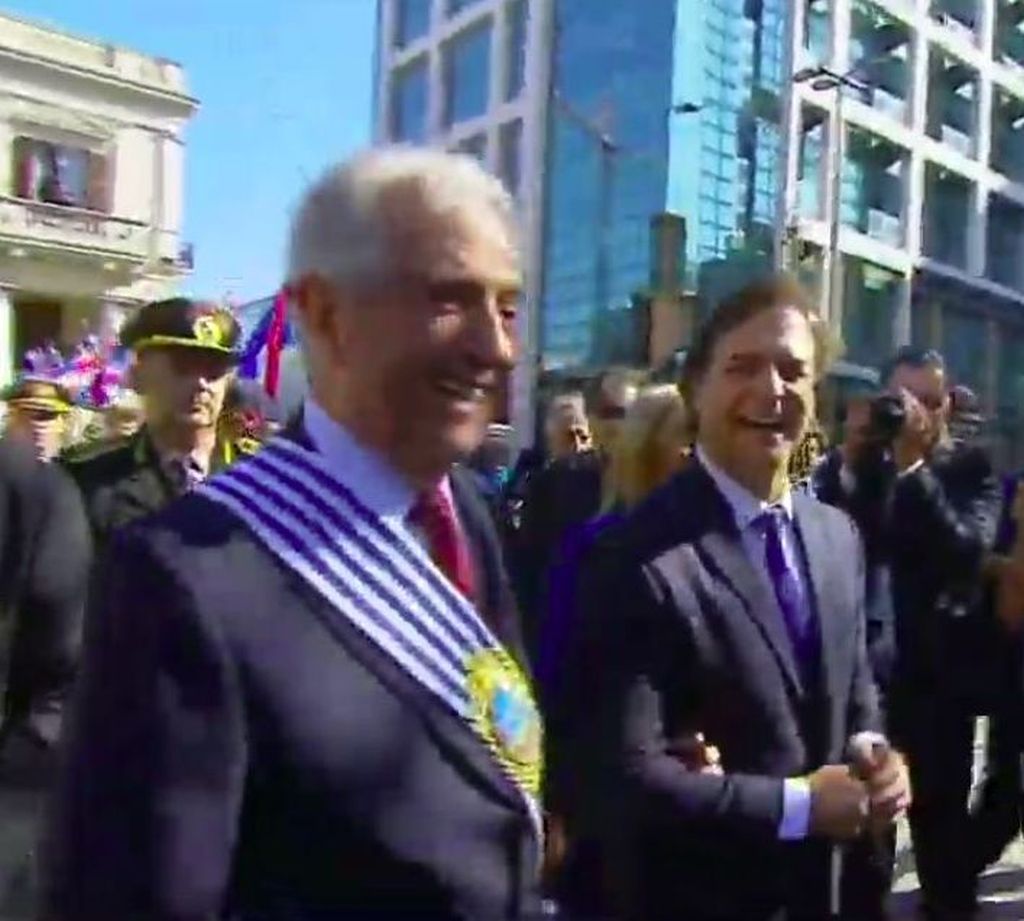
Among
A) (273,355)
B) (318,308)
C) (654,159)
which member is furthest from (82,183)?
(318,308)

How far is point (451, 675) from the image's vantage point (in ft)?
5.10

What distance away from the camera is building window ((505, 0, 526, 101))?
35312mm

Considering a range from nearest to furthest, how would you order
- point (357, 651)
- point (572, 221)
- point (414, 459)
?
point (357, 651) < point (414, 459) < point (572, 221)

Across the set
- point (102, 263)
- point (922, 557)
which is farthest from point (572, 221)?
point (922, 557)

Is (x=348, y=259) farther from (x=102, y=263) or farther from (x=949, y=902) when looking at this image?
(x=102, y=263)

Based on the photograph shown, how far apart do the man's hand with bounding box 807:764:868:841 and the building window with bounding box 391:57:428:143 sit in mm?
37413

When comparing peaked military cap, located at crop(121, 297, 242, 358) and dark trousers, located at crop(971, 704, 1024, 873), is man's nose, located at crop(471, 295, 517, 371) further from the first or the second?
dark trousers, located at crop(971, 704, 1024, 873)

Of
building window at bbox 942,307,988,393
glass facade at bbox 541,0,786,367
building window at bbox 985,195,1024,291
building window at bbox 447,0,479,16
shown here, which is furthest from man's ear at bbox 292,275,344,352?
building window at bbox 985,195,1024,291

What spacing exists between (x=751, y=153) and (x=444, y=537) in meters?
28.5

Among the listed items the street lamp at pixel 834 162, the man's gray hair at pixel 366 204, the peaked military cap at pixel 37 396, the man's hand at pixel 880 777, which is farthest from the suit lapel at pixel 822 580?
the street lamp at pixel 834 162

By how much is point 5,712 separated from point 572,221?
27498 mm

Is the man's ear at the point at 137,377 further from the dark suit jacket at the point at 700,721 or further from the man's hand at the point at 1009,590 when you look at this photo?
the man's hand at the point at 1009,590

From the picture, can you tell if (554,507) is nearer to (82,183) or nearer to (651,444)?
(651,444)

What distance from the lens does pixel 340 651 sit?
4.79 feet
